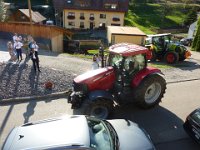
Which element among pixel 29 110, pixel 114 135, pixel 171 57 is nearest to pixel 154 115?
pixel 114 135

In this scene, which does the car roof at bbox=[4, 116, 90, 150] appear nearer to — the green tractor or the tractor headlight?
the tractor headlight

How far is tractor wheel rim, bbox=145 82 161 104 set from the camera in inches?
393

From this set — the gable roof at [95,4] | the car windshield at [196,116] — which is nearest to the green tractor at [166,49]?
the car windshield at [196,116]

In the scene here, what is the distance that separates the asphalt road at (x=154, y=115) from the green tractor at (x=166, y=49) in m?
7.08

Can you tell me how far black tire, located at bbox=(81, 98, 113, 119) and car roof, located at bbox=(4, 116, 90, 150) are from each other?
2205 mm

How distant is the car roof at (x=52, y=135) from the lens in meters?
5.27

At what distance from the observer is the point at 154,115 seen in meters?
9.50

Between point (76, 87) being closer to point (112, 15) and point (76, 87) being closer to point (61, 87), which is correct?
point (61, 87)

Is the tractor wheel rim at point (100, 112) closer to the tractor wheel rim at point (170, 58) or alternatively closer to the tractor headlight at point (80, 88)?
the tractor headlight at point (80, 88)

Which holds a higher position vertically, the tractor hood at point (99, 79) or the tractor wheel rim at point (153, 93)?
the tractor hood at point (99, 79)

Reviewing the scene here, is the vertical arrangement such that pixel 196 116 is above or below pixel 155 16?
below

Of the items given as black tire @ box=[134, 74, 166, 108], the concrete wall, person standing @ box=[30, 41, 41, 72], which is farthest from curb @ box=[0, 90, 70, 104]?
the concrete wall

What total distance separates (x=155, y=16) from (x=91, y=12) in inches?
915

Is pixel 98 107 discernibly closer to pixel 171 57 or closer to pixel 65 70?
pixel 65 70
